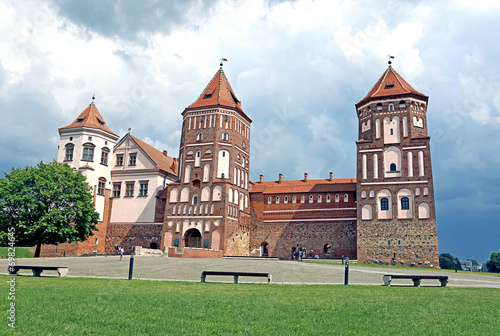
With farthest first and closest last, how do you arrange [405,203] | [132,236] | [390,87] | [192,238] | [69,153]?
[132,236] < [69,153] < [192,238] < [390,87] < [405,203]

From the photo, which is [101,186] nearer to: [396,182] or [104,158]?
[104,158]

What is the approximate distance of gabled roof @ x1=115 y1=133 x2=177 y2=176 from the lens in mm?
56781

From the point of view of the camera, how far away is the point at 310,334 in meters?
7.21

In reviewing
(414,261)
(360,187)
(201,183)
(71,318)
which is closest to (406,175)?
(360,187)

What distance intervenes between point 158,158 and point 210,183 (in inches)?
443

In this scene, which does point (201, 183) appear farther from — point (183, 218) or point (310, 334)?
point (310, 334)

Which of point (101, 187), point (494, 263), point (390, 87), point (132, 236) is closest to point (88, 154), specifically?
point (101, 187)

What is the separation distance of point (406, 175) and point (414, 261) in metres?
9.30

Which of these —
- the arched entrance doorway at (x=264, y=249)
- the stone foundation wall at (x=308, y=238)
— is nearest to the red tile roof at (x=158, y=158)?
the stone foundation wall at (x=308, y=238)

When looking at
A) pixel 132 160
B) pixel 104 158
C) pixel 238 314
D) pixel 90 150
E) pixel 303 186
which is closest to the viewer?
pixel 238 314

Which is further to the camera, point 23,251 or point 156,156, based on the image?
point 156,156

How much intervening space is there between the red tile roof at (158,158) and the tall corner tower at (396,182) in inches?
1009

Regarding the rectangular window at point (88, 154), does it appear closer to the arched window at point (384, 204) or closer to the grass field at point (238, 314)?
the arched window at point (384, 204)

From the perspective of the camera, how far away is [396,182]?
47250mm
